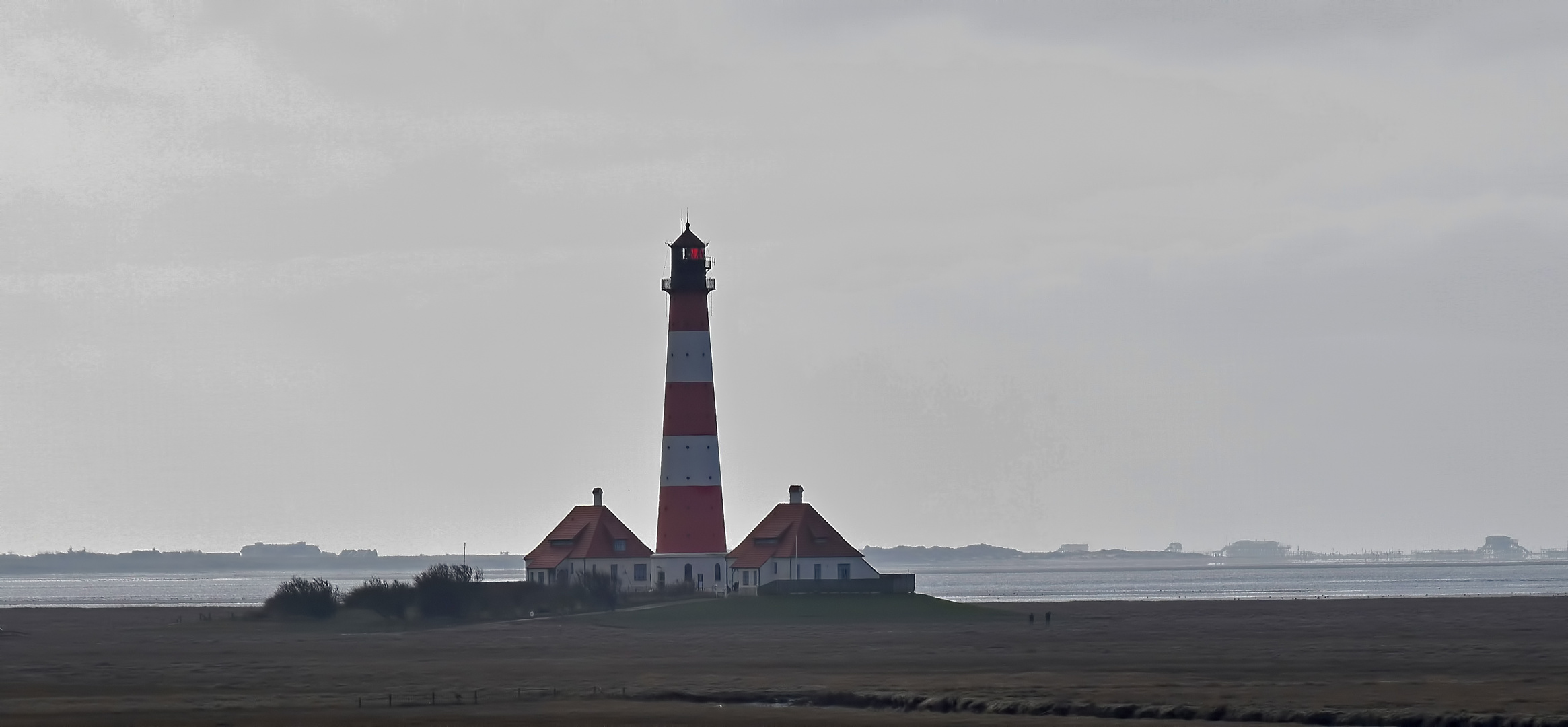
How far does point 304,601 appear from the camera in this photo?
78312 mm

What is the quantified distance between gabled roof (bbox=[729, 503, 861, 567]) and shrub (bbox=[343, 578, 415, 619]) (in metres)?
13.1

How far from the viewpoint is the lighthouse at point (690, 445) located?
268 feet

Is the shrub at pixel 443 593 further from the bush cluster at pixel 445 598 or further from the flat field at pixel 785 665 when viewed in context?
the flat field at pixel 785 665

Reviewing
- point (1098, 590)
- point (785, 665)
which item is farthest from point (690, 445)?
point (1098, 590)

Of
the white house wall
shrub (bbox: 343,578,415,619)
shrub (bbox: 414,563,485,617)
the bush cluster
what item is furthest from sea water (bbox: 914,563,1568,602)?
shrub (bbox: 343,578,415,619)

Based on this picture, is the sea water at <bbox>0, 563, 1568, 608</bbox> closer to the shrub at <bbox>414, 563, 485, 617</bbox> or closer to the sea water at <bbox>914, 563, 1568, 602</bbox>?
the sea water at <bbox>914, 563, 1568, 602</bbox>

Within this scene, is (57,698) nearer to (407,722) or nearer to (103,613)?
(407,722)

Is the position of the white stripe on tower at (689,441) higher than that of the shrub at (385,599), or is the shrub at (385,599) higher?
the white stripe on tower at (689,441)

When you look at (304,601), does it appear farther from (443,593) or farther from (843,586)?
A: (843,586)

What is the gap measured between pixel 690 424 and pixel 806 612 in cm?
1070

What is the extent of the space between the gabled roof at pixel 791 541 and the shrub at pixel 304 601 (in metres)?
15.5

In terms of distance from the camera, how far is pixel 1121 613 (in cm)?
7762

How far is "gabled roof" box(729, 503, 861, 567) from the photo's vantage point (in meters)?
A: 83.6

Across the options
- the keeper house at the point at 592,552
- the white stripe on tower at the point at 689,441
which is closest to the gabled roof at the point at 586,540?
the keeper house at the point at 592,552
